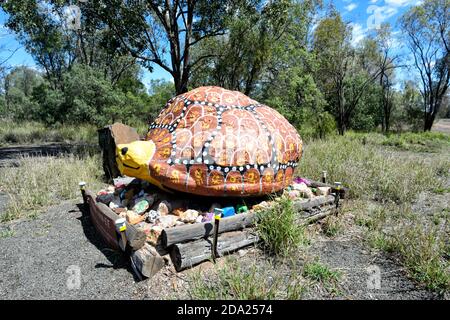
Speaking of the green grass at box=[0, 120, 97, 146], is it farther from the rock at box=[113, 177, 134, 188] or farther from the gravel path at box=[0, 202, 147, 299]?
the gravel path at box=[0, 202, 147, 299]

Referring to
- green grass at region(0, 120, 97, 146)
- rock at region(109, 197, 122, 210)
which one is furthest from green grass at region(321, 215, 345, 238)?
green grass at region(0, 120, 97, 146)

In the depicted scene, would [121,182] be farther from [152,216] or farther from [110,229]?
[110,229]

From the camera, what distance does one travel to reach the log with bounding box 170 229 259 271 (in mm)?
2703

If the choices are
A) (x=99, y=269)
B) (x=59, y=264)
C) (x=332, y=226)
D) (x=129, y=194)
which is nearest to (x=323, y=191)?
Result: (x=332, y=226)

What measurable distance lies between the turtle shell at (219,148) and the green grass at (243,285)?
1.02 m

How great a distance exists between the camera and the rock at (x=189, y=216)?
330 cm

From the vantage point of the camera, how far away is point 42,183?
525cm

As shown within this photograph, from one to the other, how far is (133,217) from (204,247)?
1.14 m

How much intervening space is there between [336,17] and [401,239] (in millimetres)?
14187

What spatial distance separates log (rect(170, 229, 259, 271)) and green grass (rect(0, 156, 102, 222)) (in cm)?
291

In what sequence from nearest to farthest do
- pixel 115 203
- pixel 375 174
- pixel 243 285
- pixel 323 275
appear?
pixel 243 285
pixel 323 275
pixel 115 203
pixel 375 174

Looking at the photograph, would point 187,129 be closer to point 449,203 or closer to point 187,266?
point 187,266

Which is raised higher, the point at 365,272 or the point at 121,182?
the point at 121,182

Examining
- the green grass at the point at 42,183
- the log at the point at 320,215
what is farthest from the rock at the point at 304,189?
the green grass at the point at 42,183
